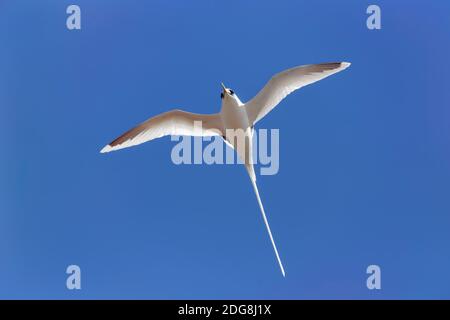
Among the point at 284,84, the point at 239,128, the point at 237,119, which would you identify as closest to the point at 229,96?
the point at 237,119

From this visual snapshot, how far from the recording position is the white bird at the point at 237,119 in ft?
28.1

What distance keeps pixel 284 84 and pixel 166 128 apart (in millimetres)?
2001

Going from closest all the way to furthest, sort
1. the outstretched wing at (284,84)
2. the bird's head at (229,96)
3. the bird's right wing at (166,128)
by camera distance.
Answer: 1. the outstretched wing at (284,84)
2. the bird's head at (229,96)
3. the bird's right wing at (166,128)

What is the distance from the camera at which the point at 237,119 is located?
880cm

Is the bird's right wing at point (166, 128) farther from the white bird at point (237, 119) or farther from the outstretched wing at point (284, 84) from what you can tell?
the outstretched wing at point (284, 84)

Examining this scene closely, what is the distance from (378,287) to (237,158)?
2.86 metres

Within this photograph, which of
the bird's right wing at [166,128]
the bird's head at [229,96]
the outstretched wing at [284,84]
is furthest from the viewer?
the bird's right wing at [166,128]

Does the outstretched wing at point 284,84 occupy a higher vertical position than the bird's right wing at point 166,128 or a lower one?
higher

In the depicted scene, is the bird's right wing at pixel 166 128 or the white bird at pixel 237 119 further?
Answer: the bird's right wing at pixel 166 128

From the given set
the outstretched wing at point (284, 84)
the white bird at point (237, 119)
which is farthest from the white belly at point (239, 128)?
the outstretched wing at point (284, 84)

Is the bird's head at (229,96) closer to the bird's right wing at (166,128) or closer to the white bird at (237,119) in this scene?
the white bird at (237,119)

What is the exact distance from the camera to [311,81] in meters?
8.61
